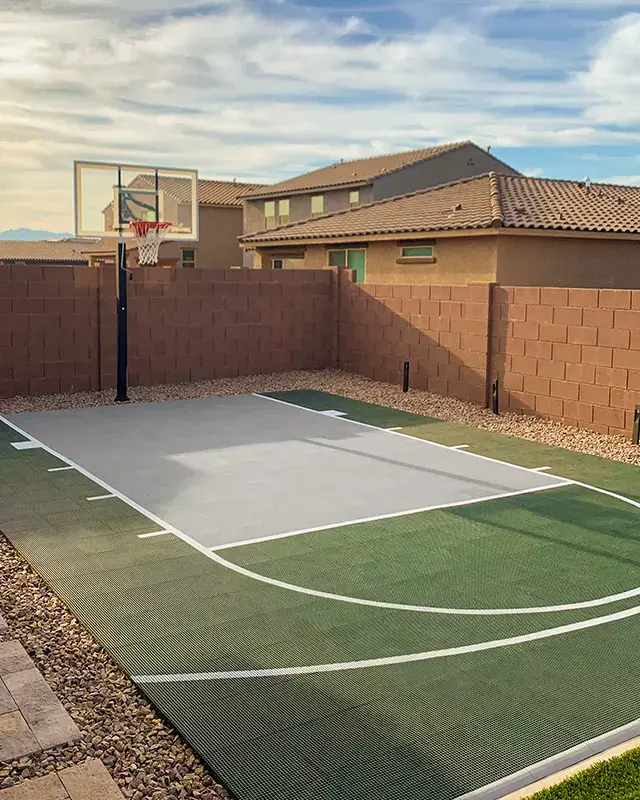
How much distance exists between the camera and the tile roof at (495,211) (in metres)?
18.7

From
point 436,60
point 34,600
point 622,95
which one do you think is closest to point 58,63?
point 436,60

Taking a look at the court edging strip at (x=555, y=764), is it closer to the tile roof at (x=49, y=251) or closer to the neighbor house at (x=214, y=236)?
the neighbor house at (x=214, y=236)

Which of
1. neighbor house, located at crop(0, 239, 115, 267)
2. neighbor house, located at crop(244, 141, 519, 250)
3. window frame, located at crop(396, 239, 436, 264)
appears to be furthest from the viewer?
neighbor house, located at crop(0, 239, 115, 267)

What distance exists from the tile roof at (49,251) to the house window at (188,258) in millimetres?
11175

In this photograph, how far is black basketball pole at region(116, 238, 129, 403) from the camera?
1429 centimetres

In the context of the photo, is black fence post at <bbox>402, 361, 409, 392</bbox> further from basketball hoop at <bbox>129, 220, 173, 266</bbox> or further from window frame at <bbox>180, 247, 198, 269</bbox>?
window frame at <bbox>180, 247, 198, 269</bbox>

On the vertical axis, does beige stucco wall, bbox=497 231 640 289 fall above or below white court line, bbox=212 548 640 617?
above

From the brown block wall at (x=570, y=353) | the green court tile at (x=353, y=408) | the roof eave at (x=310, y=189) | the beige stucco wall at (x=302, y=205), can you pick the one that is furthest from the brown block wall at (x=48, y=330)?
the beige stucco wall at (x=302, y=205)

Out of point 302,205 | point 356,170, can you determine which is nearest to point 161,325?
point 302,205

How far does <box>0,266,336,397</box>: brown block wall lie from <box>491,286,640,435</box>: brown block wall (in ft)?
16.0

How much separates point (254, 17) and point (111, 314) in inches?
215

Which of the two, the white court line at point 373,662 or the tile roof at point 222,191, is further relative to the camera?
the tile roof at point 222,191

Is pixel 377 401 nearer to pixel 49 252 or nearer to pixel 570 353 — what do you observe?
pixel 570 353

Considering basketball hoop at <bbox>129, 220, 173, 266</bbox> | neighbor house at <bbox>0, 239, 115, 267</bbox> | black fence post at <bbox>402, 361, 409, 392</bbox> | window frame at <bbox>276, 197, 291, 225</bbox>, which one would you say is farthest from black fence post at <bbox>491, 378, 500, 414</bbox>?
neighbor house at <bbox>0, 239, 115, 267</bbox>
